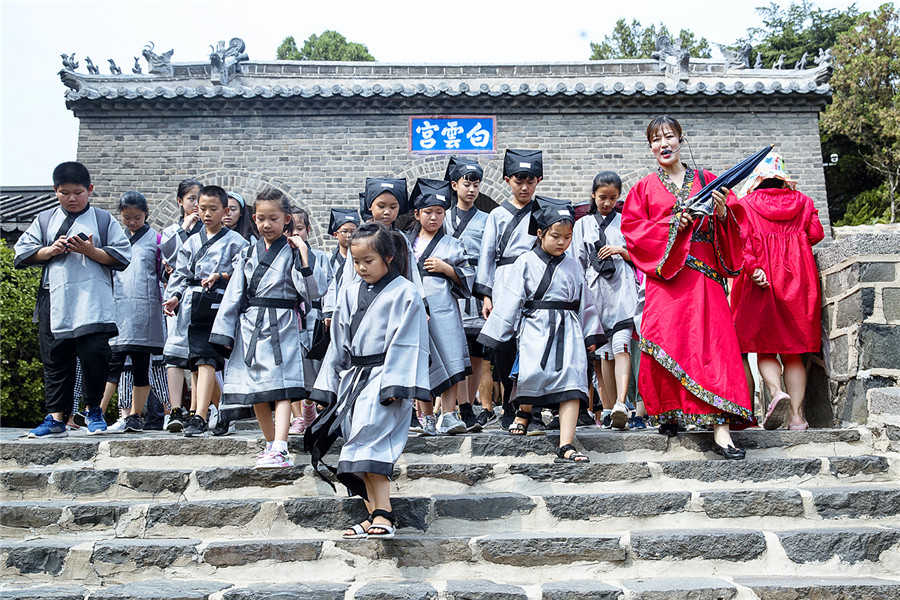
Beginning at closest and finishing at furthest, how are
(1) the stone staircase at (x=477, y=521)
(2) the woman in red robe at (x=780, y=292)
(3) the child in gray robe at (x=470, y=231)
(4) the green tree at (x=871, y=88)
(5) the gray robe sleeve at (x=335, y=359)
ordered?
(1) the stone staircase at (x=477, y=521), (5) the gray robe sleeve at (x=335, y=359), (2) the woman in red robe at (x=780, y=292), (3) the child in gray robe at (x=470, y=231), (4) the green tree at (x=871, y=88)

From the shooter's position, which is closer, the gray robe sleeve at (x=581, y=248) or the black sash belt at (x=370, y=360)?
the black sash belt at (x=370, y=360)

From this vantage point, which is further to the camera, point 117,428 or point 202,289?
point 117,428

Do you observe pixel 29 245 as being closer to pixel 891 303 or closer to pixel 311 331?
pixel 311 331

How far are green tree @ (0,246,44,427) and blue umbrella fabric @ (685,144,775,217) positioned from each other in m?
7.40

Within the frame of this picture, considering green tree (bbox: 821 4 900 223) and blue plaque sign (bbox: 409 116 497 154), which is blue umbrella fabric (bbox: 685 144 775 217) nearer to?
blue plaque sign (bbox: 409 116 497 154)

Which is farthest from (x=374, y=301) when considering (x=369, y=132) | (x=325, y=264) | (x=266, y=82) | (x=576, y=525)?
(x=266, y=82)

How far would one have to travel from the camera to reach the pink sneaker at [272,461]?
4395 millimetres

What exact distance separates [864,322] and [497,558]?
2886 mm

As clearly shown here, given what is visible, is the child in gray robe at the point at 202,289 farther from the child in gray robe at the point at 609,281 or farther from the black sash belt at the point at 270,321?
the child in gray robe at the point at 609,281

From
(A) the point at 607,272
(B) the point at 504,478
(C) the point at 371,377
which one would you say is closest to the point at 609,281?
(A) the point at 607,272

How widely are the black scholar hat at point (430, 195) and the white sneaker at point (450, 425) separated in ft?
4.87

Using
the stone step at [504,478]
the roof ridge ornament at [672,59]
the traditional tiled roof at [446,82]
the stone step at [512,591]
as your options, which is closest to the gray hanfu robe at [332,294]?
the stone step at [504,478]

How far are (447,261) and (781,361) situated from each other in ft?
8.24

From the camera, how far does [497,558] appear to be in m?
3.79
